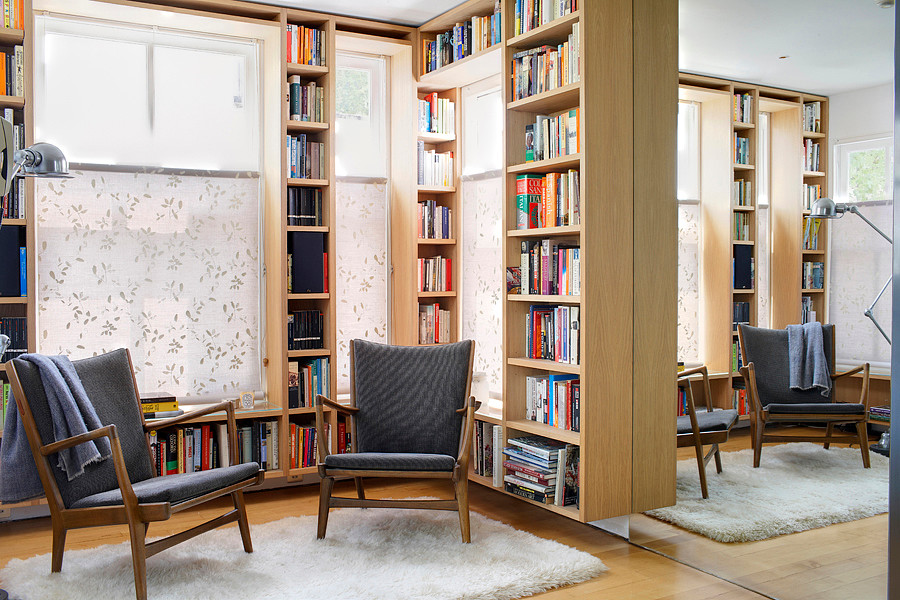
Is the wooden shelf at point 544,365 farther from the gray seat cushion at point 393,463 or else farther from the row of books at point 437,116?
the row of books at point 437,116

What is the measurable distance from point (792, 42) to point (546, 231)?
4.86ft

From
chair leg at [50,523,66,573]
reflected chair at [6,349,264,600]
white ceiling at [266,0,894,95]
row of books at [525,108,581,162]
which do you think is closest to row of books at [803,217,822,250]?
white ceiling at [266,0,894,95]

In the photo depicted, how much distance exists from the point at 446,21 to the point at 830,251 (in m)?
3.00

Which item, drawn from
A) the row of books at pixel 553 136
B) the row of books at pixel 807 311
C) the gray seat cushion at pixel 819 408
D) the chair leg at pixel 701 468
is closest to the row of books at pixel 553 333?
the chair leg at pixel 701 468

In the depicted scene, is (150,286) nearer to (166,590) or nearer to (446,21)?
(166,590)

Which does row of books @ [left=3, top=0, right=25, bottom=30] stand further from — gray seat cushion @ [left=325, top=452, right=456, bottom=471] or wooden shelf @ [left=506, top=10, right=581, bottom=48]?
gray seat cushion @ [left=325, top=452, right=456, bottom=471]

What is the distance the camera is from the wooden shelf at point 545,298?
3.85 meters

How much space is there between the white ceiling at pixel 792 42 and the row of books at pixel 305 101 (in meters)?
2.27

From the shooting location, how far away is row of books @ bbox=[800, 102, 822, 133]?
2.86 meters

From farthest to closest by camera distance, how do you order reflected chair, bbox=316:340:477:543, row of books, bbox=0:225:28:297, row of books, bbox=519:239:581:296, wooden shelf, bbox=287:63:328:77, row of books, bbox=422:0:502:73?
wooden shelf, bbox=287:63:328:77 → row of books, bbox=422:0:502:73 → reflected chair, bbox=316:340:477:543 → row of books, bbox=0:225:28:297 → row of books, bbox=519:239:581:296

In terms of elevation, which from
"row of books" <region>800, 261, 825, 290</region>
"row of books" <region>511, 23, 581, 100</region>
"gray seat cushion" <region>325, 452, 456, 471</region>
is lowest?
"gray seat cushion" <region>325, 452, 456, 471</region>

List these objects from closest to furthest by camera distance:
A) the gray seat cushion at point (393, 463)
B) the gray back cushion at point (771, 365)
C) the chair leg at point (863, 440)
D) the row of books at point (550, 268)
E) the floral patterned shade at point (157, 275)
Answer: the chair leg at point (863, 440), the gray back cushion at point (771, 365), the gray seat cushion at point (393, 463), the row of books at point (550, 268), the floral patterned shade at point (157, 275)

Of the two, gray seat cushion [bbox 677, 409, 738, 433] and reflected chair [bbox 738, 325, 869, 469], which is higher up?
reflected chair [bbox 738, 325, 869, 469]

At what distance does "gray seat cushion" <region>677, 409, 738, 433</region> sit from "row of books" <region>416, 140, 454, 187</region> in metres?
2.45
